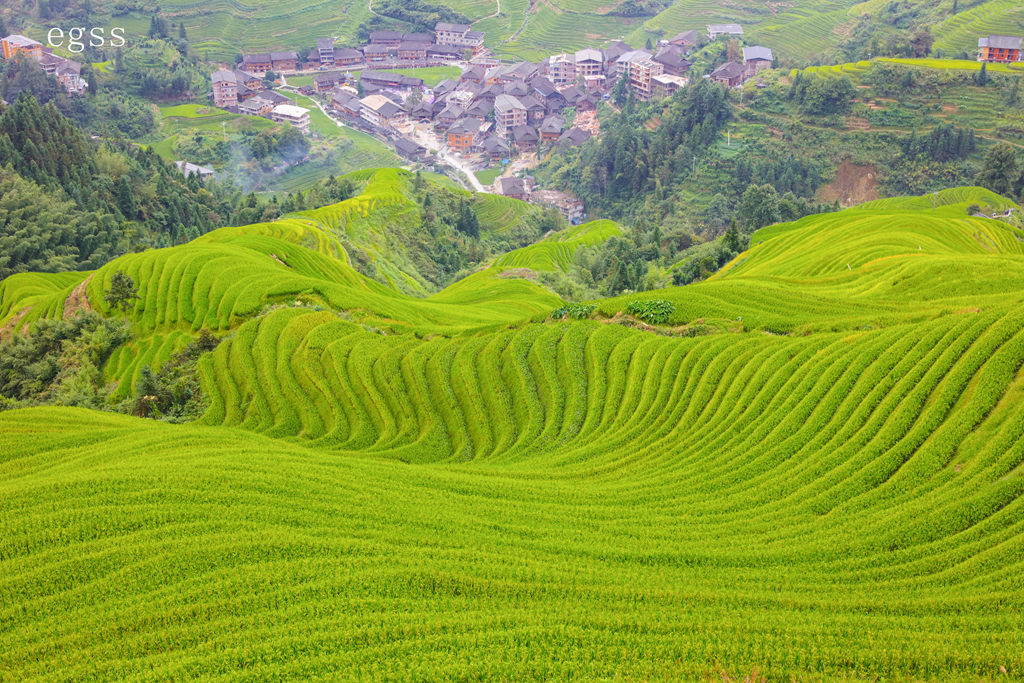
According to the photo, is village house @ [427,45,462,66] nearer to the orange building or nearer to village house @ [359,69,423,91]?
village house @ [359,69,423,91]

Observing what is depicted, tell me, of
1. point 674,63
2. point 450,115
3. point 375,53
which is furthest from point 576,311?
point 375,53

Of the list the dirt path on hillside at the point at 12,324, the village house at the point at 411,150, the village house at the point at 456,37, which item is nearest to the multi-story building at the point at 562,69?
the village house at the point at 456,37

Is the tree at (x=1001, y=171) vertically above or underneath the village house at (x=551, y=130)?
underneath

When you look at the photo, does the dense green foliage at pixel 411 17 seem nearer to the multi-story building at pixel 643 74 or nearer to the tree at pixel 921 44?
the multi-story building at pixel 643 74

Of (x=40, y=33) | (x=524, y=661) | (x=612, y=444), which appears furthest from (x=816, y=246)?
(x=40, y=33)

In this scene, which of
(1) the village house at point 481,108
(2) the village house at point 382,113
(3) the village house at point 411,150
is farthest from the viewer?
(2) the village house at point 382,113

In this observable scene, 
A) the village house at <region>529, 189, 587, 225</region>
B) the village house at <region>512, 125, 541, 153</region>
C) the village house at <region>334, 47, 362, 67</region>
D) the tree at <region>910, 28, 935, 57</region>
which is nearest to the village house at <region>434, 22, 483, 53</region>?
the village house at <region>334, 47, 362, 67</region>

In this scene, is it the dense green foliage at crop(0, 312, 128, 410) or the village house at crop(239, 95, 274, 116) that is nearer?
the dense green foliage at crop(0, 312, 128, 410)
